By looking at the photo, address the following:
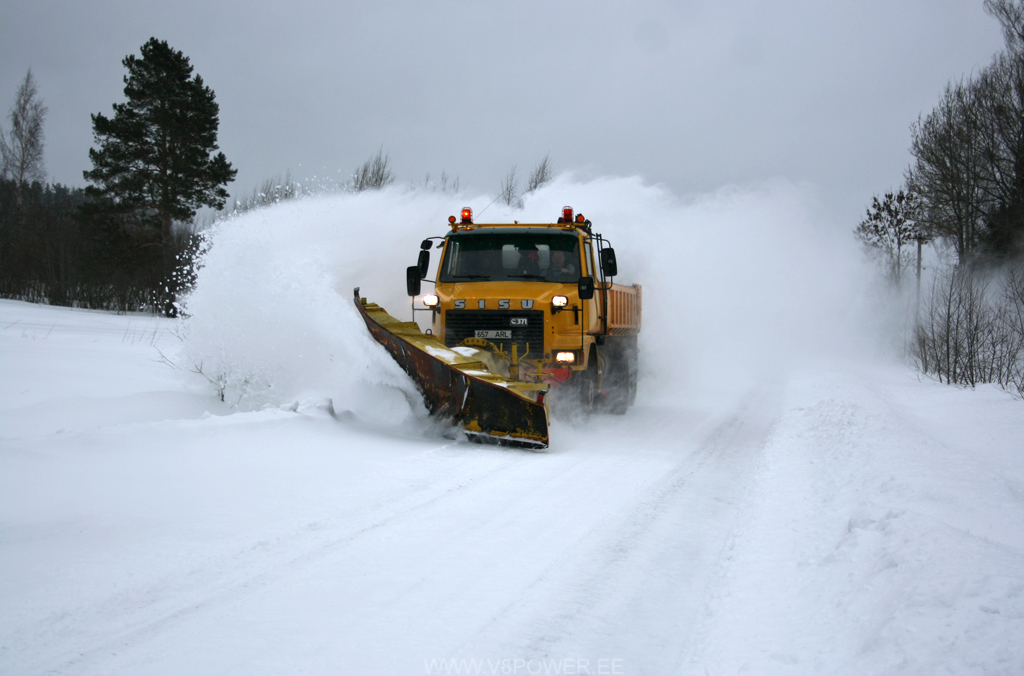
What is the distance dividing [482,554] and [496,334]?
16.1 feet

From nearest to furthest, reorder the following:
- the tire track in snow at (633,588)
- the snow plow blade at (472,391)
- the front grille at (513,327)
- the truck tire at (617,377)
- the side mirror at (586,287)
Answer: the tire track in snow at (633,588), the snow plow blade at (472,391), the front grille at (513,327), the side mirror at (586,287), the truck tire at (617,377)

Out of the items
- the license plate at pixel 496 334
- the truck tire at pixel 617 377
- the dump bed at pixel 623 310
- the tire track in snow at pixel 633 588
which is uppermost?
the dump bed at pixel 623 310

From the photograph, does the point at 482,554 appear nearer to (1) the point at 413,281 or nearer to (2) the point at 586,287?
(2) the point at 586,287

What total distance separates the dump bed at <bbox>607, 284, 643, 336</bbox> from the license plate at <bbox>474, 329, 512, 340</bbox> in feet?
6.51

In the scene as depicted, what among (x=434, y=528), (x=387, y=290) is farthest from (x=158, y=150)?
(x=434, y=528)

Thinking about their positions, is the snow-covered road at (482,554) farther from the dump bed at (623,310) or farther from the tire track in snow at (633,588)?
the dump bed at (623,310)

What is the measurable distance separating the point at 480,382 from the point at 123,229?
28591 mm

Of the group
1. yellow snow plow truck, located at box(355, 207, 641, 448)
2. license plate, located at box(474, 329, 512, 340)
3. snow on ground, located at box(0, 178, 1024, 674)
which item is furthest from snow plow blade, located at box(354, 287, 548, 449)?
license plate, located at box(474, 329, 512, 340)

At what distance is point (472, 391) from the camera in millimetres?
7203

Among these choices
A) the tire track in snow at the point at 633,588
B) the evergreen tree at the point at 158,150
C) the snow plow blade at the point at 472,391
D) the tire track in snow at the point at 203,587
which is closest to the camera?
the tire track in snow at the point at 203,587

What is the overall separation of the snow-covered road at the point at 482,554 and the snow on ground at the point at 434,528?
0.02m

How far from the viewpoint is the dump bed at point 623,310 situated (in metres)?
10.2

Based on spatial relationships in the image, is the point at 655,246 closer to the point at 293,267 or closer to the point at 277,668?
the point at 293,267

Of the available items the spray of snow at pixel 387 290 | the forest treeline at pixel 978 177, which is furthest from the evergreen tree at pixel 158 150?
the forest treeline at pixel 978 177
